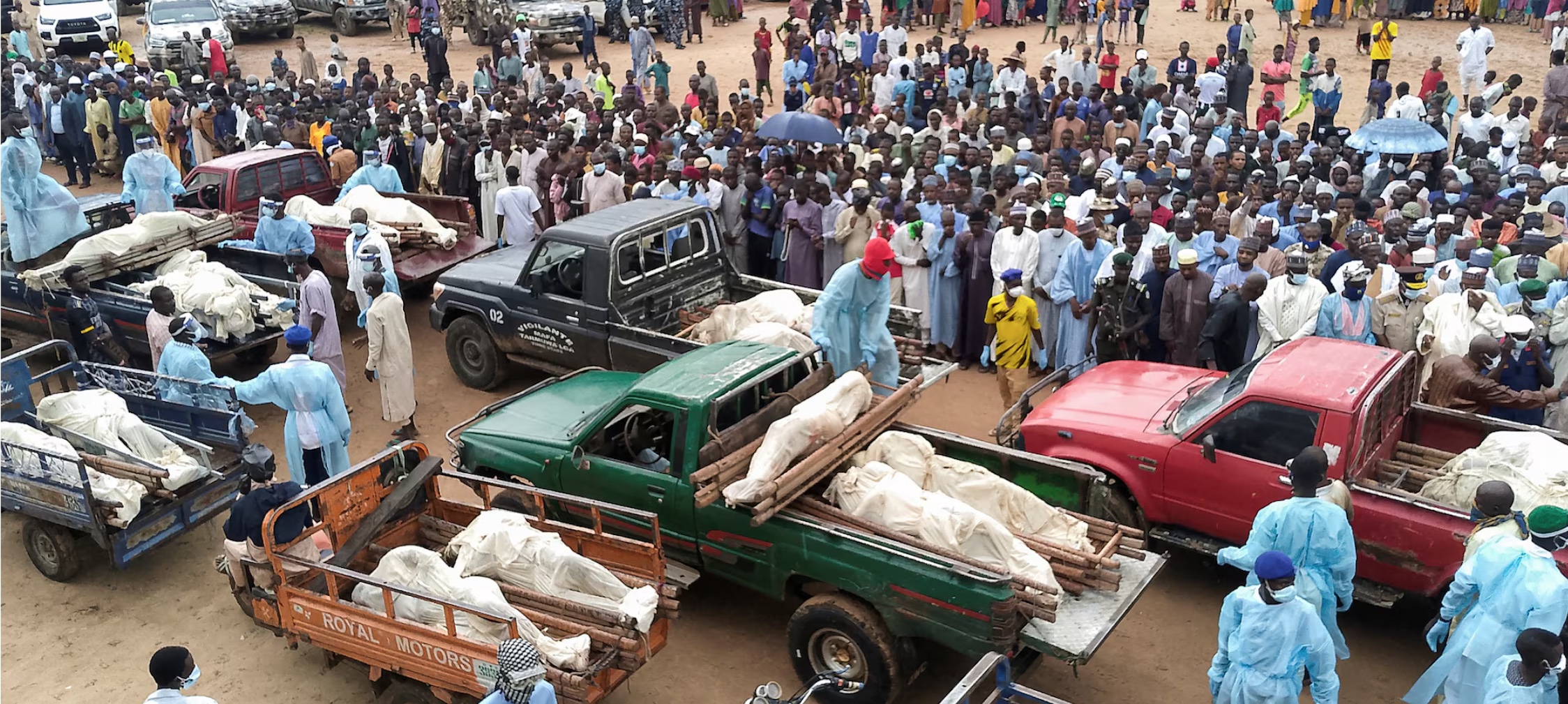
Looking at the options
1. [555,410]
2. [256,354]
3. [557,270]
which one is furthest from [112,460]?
[256,354]

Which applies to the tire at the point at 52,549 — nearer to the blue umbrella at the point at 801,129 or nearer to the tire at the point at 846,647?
the tire at the point at 846,647

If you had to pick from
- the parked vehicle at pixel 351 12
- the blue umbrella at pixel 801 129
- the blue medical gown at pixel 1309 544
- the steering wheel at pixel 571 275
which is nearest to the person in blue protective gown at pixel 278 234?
the steering wheel at pixel 571 275

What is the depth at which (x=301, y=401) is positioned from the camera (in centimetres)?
889

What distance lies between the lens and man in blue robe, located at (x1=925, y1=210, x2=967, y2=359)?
11703 mm

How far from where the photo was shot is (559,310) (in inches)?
422

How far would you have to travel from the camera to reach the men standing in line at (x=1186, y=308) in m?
9.89

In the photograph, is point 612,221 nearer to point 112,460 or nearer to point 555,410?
point 555,410

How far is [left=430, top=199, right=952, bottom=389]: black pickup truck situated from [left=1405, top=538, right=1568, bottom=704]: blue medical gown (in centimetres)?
417

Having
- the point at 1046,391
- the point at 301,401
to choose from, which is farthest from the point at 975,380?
the point at 301,401

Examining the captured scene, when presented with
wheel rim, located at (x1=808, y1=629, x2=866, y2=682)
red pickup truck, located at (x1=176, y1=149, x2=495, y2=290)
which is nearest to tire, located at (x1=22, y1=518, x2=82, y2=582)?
red pickup truck, located at (x1=176, y1=149, x2=495, y2=290)

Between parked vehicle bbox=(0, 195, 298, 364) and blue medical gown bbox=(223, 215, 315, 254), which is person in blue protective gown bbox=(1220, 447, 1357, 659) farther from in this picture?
blue medical gown bbox=(223, 215, 315, 254)

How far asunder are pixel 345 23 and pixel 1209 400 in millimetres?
27759

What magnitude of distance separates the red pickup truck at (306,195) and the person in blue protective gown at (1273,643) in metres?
9.59

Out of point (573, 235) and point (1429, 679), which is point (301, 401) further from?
point (1429, 679)
